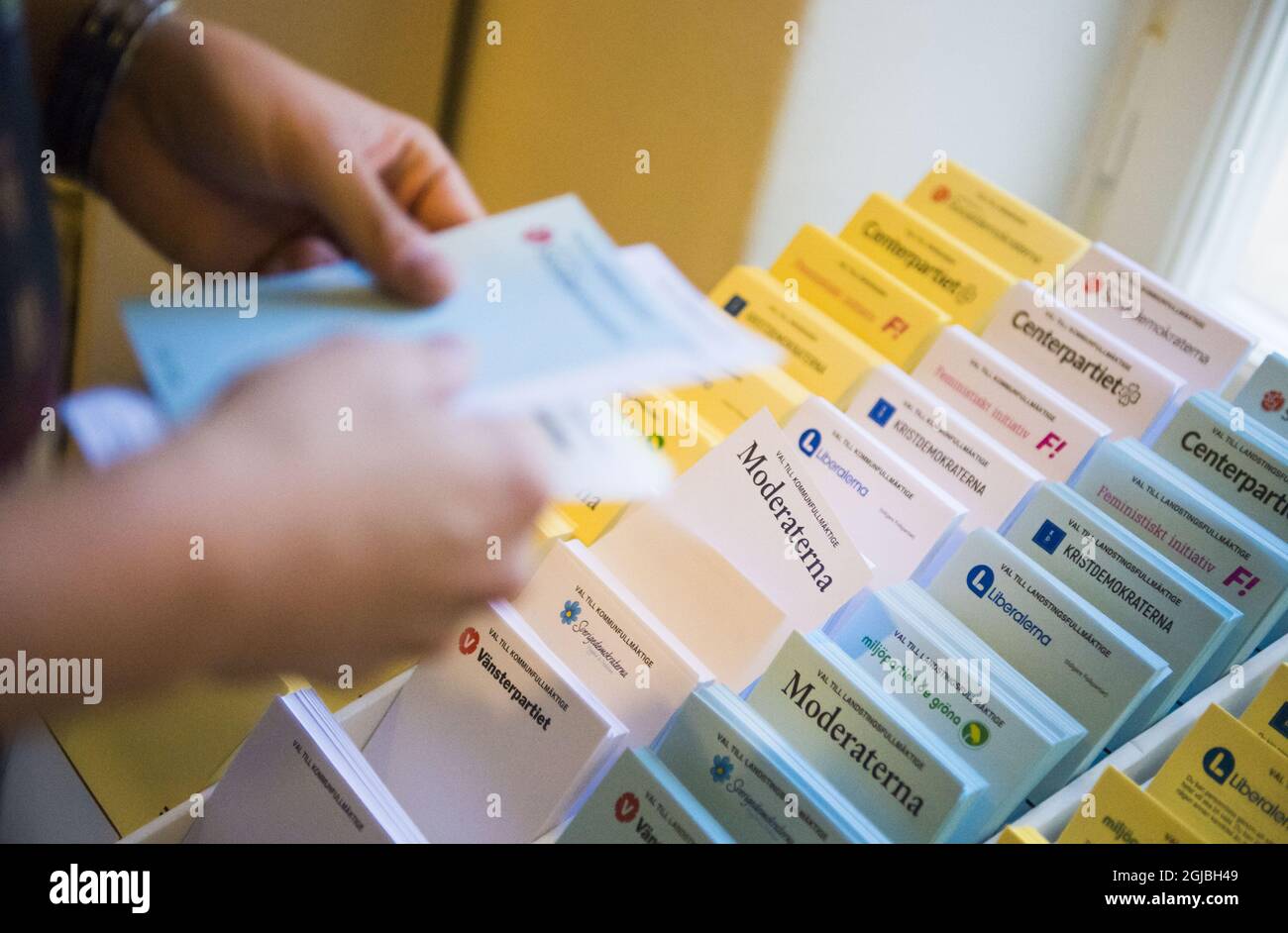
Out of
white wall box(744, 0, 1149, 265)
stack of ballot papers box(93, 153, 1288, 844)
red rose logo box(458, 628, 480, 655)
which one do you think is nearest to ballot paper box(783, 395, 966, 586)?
stack of ballot papers box(93, 153, 1288, 844)

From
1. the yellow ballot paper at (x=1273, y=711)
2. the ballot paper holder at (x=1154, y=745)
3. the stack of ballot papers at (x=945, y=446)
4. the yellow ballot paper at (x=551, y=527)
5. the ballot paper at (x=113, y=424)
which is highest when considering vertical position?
the ballot paper at (x=113, y=424)

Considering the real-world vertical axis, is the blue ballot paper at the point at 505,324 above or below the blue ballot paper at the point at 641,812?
above

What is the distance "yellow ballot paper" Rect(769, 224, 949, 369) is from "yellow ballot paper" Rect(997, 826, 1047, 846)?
60 centimetres

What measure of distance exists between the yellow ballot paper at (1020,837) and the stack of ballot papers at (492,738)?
A: 0.31 meters

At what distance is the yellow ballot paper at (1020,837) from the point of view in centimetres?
92

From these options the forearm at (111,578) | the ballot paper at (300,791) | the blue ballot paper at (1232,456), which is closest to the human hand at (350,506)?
the forearm at (111,578)

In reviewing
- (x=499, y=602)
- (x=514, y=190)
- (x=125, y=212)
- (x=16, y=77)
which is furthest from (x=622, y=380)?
(x=514, y=190)

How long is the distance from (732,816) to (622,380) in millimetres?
349

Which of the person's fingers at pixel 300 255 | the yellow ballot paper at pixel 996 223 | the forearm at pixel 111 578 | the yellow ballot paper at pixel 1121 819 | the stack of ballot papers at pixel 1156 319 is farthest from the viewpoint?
the yellow ballot paper at pixel 996 223

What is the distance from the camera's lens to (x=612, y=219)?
7.82ft

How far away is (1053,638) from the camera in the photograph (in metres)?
1.10

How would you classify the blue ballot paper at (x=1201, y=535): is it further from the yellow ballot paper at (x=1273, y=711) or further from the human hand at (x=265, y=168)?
the human hand at (x=265, y=168)
